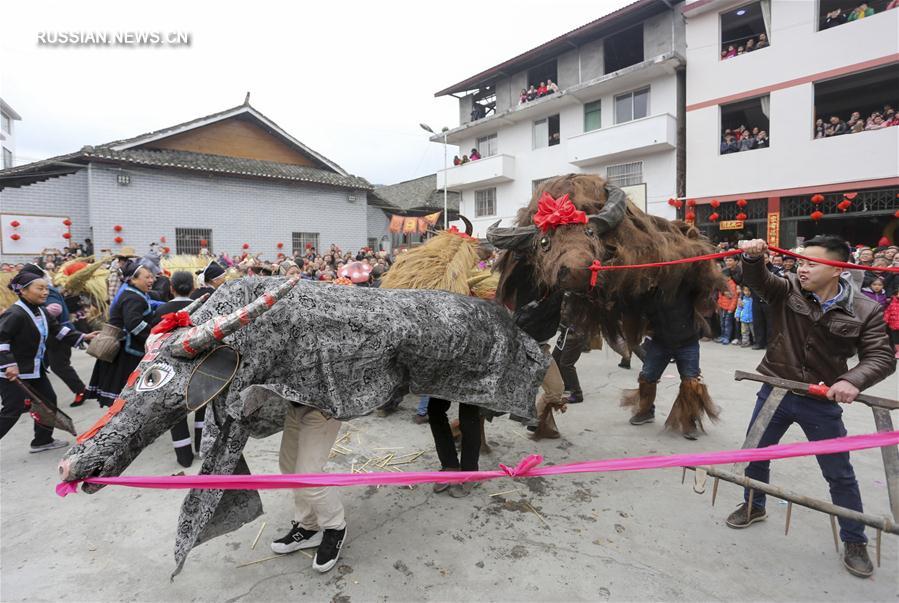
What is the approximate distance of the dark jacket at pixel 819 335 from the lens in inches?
90.0

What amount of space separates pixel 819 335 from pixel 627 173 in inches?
578

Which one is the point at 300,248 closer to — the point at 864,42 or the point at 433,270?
the point at 433,270

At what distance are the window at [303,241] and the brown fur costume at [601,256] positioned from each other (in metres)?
14.9

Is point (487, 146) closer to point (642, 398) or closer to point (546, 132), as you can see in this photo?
point (546, 132)

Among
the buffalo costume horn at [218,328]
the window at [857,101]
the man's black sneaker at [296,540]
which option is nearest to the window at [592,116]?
the window at [857,101]

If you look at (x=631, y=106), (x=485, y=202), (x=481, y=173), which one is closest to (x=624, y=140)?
(x=631, y=106)

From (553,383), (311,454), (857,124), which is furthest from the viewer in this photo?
(857,124)

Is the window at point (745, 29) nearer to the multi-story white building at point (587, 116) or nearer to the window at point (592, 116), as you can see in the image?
the multi-story white building at point (587, 116)

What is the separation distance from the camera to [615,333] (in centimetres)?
402

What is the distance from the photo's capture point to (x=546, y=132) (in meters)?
18.5

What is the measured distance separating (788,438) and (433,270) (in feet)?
12.0

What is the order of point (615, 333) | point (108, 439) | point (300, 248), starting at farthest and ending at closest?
point (300, 248)
point (615, 333)
point (108, 439)

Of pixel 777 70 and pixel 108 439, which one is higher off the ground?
pixel 777 70

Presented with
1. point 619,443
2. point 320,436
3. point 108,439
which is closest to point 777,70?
point 619,443
